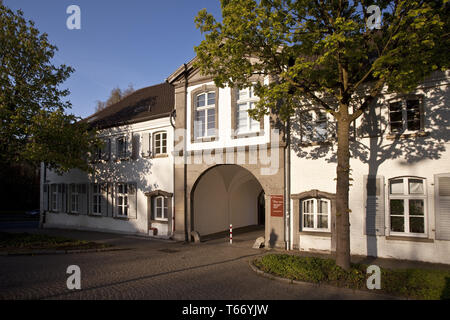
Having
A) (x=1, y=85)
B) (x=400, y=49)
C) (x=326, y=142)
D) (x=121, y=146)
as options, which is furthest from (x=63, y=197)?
(x=400, y=49)

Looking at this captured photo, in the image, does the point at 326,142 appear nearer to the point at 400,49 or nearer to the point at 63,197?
the point at 400,49

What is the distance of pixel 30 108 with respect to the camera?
1515 centimetres

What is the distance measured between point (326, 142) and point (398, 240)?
4007 millimetres

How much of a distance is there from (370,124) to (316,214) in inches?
147

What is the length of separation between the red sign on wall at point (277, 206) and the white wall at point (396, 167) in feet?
2.78

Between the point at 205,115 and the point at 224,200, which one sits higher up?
the point at 205,115

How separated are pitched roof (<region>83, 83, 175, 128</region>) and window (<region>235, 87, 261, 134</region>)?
160 inches

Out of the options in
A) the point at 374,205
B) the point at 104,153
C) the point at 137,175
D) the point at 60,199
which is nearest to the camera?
the point at 374,205

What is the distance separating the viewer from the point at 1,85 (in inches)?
565

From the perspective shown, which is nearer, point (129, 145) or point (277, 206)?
point (277, 206)

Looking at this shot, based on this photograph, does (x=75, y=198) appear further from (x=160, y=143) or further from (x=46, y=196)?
(x=160, y=143)

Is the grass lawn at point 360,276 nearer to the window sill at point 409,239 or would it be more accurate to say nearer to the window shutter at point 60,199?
the window sill at point 409,239

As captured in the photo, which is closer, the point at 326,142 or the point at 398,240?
the point at 398,240

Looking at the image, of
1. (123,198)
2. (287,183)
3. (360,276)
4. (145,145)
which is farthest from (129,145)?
(360,276)
